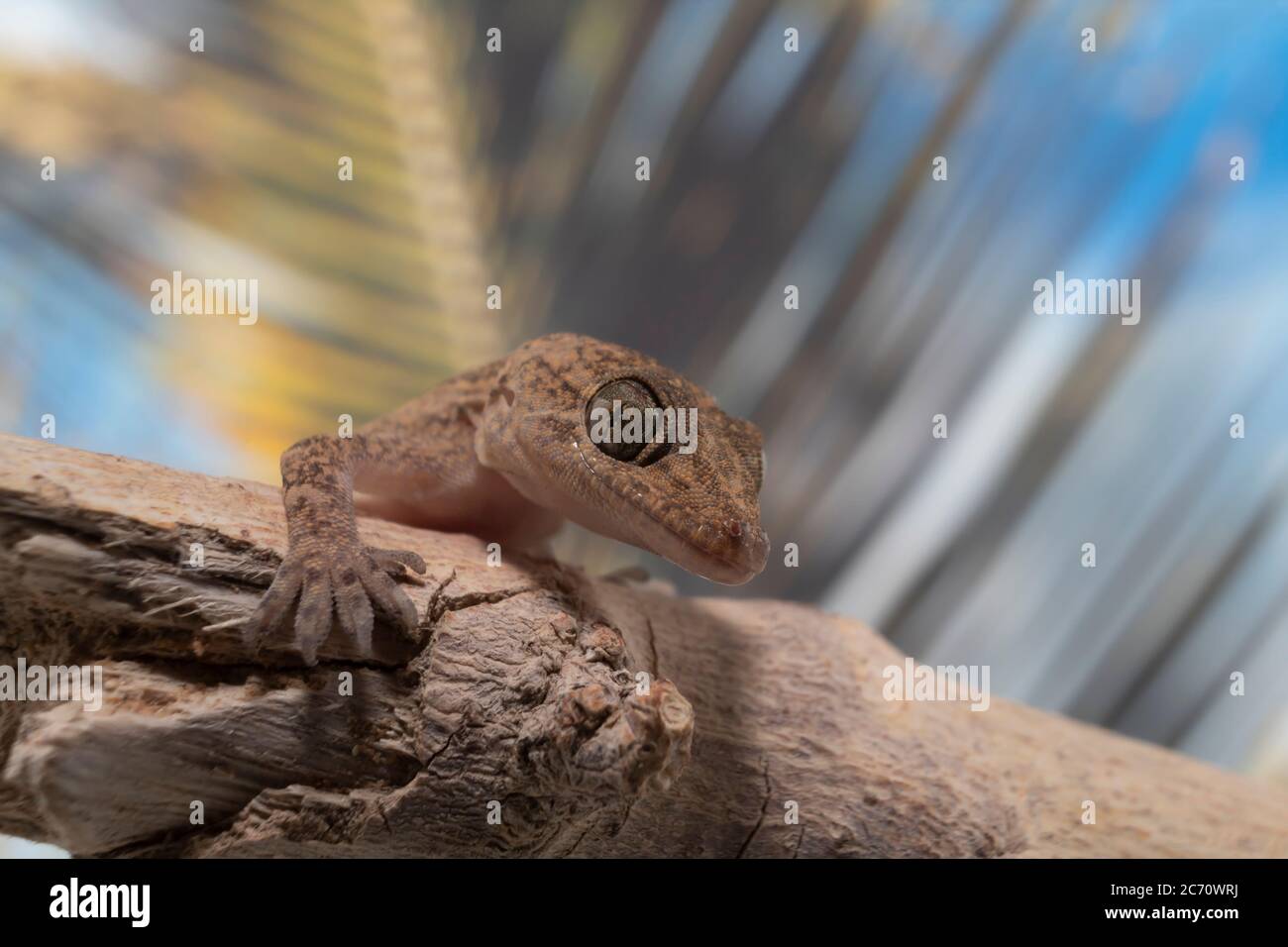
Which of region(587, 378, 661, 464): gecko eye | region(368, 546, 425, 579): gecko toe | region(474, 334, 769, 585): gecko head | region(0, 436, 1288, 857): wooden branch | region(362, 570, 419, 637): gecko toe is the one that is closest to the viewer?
region(0, 436, 1288, 857): wooden branch

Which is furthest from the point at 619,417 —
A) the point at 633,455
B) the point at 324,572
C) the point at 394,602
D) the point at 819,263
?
the point at 819,263

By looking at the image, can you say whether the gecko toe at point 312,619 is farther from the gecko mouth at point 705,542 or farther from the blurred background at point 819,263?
the blurred background at point 819,263

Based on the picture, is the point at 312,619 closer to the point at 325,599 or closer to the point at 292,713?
the point at 325,599

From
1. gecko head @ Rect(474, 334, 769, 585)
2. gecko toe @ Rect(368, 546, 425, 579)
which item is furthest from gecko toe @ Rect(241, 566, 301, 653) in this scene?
gecko head @ Rect(474, 334, 769, 585)

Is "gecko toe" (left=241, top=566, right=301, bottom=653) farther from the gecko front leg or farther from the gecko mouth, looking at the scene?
the gecko mouth

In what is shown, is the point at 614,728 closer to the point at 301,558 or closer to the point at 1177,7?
the point at 301,558

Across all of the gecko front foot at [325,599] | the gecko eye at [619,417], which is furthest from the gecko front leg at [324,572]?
the gecko eye at [619,417]
